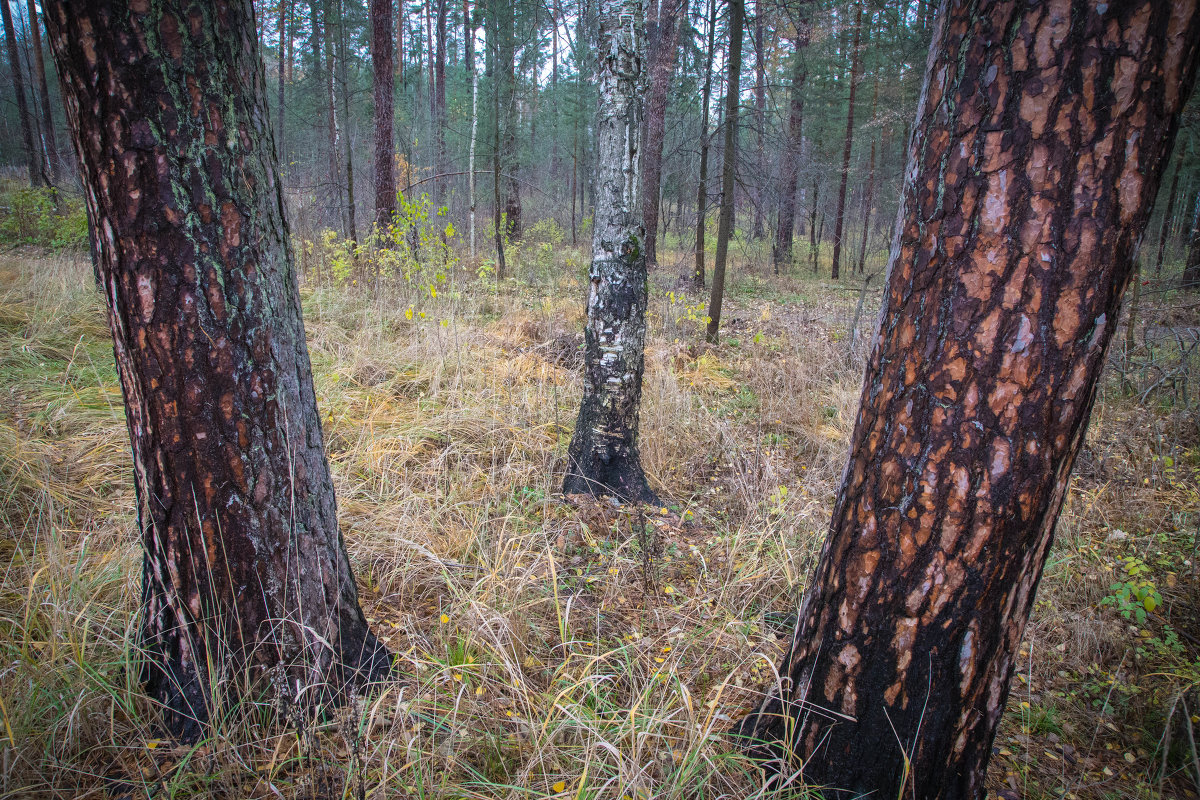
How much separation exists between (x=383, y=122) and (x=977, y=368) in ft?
28.0

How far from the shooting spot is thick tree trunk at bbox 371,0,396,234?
7.39 meters

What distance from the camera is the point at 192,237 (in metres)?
1.25

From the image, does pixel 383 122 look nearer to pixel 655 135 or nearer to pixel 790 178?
pixel 655 135

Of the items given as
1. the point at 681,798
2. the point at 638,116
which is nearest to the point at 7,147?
the point at 638,116

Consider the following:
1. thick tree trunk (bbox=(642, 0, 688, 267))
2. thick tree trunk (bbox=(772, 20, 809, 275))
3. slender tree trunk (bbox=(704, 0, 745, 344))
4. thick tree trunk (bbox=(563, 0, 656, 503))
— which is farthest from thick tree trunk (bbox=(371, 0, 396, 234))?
thick tree trunk (bbox=(772, 20, 809, 275))

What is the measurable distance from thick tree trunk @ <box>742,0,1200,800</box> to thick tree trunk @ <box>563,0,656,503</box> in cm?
152

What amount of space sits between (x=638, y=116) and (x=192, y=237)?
2.11m

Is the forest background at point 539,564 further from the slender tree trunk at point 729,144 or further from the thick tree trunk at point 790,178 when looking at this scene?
the thick tree trunk at point 790,178

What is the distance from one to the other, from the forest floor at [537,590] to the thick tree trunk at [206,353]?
0.19 m

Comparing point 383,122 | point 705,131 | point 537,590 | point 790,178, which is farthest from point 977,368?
point 790,178

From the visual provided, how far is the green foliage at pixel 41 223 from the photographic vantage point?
8.58 metres

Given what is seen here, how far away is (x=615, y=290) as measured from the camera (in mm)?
2773

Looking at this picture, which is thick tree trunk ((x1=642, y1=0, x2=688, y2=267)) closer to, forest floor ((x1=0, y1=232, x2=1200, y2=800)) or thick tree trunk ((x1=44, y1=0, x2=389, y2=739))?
forest floor ((x1=0, y1=232, x2=1200, y2=800))

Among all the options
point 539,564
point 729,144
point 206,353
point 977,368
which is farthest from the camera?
point 729,144
